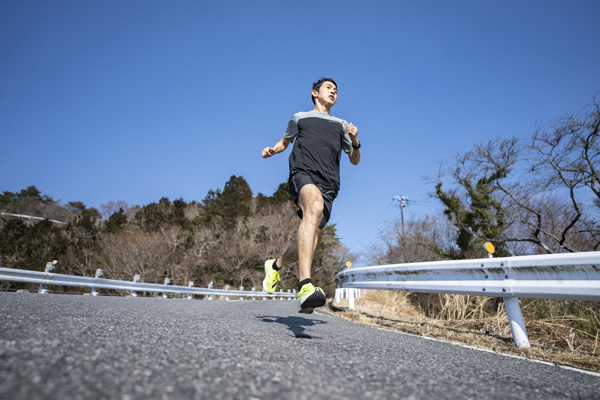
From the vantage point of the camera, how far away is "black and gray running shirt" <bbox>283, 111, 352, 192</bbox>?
2979 millimetres

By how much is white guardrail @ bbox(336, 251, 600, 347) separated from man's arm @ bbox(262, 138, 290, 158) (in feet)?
6.81

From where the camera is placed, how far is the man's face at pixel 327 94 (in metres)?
3.50

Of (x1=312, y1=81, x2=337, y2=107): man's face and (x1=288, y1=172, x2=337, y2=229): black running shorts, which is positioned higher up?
(x1=312, y1=81, x2=337, y2=107): man's face

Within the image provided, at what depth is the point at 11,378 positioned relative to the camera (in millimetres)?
687

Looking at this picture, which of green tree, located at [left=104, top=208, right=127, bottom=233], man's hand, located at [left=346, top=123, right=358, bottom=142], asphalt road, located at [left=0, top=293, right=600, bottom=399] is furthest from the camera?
green tree, located at [left=104, top=208, right=127, bottom=233]

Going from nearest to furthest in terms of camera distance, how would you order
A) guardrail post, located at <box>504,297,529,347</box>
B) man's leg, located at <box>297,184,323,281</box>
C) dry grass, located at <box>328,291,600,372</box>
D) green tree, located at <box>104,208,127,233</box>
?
dry grass, located at <box>328,291,600,372</box> → guardrail post, located at <box>504,297,529,347</box> → man's leg, located at <box>297,184,323,281</box> → green tree, located at <box>104,208,127,233</box>

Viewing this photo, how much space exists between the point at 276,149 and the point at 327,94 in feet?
2.77

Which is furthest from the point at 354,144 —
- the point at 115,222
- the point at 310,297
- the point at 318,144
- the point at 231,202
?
the point at 231,202

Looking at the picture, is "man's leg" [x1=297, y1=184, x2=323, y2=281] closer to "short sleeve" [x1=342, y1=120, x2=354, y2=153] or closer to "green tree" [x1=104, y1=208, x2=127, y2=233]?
"short sleeve" [x1=342, y1=120, x2=354, y2=153]

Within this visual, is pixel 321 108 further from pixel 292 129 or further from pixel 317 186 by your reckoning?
pixel 317 186

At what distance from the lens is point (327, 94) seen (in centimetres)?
351

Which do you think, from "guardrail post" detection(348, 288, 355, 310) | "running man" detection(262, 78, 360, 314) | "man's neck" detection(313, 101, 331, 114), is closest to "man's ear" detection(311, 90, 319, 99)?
"running man" detection(262, 78, 360, 314)

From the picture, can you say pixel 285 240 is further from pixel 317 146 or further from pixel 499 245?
pixel 317 146

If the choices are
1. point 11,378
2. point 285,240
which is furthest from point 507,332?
point 285,240
